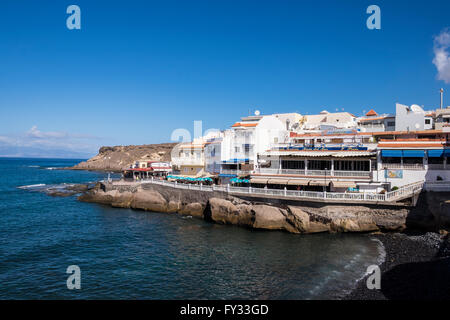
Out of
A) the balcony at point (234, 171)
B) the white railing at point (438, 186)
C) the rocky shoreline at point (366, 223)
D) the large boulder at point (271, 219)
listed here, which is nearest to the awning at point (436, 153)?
the white railing at point (438, 186)

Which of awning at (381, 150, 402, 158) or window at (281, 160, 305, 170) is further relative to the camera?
window at (281, 160, 305, 170)

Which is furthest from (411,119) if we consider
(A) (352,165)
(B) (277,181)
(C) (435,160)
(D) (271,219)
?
(D) (271,219)

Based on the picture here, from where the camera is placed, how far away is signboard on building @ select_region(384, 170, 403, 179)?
30.9 metres

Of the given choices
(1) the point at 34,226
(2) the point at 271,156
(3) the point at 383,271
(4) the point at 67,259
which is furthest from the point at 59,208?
(3) the point at 383,271

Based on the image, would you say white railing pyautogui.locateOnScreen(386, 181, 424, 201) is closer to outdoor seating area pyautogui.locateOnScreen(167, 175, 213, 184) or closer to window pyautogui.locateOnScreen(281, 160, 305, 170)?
window pyautogui.locateOnScreen(281, 160, 305, 170)

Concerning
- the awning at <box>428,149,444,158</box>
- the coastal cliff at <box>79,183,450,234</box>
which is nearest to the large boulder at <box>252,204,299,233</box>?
the coastal cliff at <box>79,183,450,234</box>

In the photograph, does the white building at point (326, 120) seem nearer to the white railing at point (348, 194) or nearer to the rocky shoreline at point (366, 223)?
the white railing at point (348, 194)

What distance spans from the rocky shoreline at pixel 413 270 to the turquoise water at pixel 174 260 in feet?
3.79

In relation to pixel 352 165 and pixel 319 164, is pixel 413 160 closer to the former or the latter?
pixel 352 165

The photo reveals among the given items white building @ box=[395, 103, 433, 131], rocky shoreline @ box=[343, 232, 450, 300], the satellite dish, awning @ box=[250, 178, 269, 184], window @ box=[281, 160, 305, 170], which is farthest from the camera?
the satellite dish

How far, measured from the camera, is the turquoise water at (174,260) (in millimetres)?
17938

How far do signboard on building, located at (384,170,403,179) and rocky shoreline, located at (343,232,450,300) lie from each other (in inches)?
264

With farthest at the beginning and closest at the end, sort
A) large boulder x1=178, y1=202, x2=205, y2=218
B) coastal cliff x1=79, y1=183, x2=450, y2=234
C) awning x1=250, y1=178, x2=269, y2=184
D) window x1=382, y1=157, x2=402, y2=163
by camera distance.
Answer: large boulder x1=178, y1=202, x2=205, y2=218
awning x1=250, y1=178, x2=269, y2=184
window x1=382, y1=157, x2=402, y2=163
coastal cliff x1=79, y1=183, x2=450, y2=234

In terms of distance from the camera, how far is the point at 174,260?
893 inches
